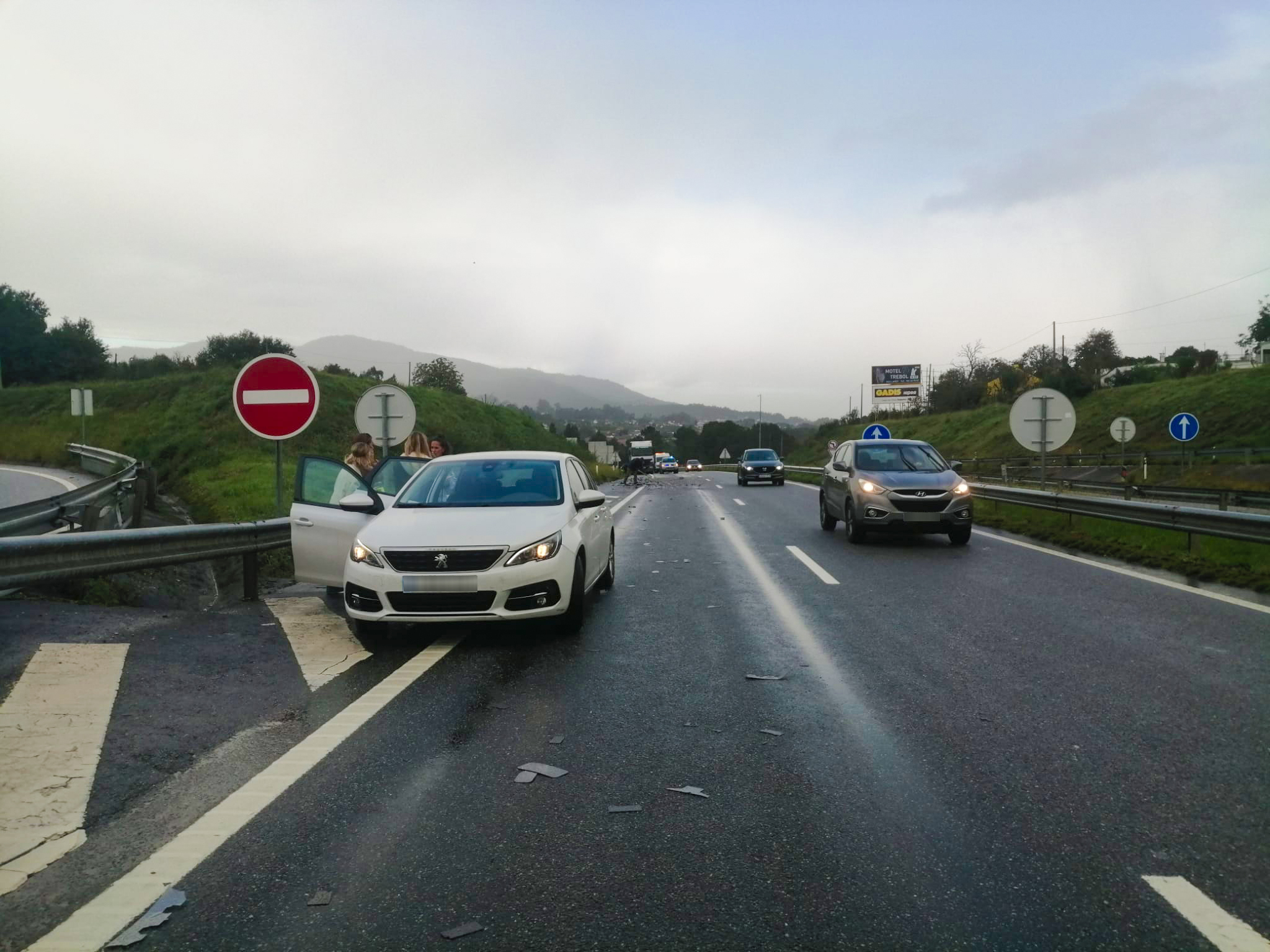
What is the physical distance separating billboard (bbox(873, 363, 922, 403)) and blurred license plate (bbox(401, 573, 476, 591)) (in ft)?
315

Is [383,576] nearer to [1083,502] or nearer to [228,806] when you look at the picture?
[228,806]

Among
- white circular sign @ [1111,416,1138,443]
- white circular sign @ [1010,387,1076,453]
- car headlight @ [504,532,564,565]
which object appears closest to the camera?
car headlight @ [504,532,564,565]

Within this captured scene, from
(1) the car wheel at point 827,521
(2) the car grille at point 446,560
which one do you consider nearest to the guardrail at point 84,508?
(2) the car grille at point 446,560

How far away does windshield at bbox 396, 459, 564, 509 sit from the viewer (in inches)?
328

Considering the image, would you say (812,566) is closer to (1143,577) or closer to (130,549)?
(1143,577)

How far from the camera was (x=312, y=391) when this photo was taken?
34.2ft

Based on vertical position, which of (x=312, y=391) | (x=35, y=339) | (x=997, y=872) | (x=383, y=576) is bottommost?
(x=997, y=872)

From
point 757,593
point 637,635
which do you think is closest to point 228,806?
point 637,635

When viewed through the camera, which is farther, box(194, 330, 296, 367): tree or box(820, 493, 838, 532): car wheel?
box(194, 330, 296, 367): tree

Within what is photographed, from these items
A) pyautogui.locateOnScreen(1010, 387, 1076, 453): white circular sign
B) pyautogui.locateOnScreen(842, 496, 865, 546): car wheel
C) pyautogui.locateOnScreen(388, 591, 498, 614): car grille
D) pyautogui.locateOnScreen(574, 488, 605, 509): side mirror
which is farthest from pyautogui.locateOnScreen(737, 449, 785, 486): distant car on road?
pyautogui.locateOnScreen(388, 591, 498, 614): car grille

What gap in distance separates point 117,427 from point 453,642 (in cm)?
4445

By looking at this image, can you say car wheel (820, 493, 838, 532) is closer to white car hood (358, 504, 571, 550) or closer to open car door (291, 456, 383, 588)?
white car hood (358, 504, 571, 550)

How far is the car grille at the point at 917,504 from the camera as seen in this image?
1398 cm

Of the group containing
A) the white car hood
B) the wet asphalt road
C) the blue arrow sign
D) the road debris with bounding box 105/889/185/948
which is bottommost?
the wet asphalt road
